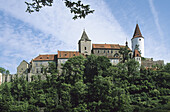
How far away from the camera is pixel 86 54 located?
64062mm

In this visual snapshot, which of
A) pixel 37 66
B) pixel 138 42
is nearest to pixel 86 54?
pixel 37 66

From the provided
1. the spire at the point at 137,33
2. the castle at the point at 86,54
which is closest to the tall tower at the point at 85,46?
the castle at the point at 86,54

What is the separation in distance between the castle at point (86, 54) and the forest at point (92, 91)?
23.4 feet

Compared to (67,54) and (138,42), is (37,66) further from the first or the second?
Result: (138,42)

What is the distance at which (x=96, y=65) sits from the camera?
49031mm

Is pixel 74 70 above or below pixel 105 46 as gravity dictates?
below

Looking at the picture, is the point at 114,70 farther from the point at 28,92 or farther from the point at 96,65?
the point at 28,92

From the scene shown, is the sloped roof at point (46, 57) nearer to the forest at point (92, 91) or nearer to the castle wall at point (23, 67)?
the castle wall at point (23, 67)

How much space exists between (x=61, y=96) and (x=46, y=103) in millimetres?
3463

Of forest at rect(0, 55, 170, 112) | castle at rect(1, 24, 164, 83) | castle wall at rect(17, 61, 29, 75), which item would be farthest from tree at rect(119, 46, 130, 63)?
castle wall at rect(17, 61, 29, 75)

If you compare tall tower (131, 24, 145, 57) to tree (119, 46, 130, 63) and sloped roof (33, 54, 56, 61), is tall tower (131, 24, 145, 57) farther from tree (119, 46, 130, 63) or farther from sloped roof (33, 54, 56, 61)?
sloped roof (33, 54, 56, 61)

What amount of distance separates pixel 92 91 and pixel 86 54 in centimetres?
2475

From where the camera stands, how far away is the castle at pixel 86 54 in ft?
193

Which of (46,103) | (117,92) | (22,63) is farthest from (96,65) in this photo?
(22,63)
